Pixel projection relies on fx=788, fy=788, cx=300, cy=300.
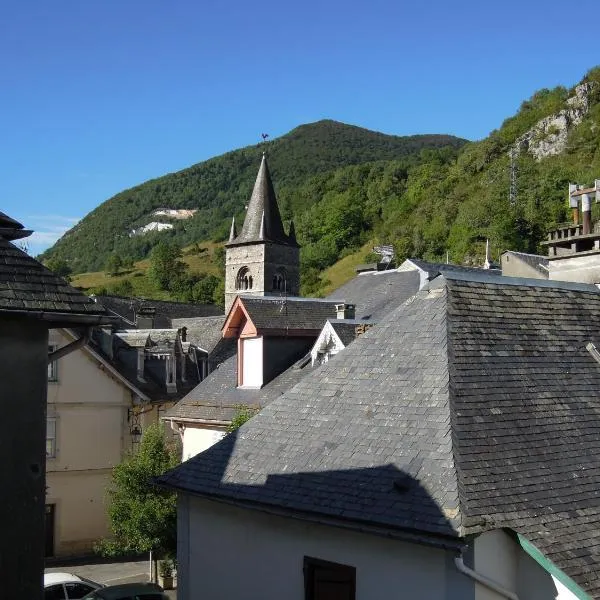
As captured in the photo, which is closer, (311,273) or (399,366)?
(399,366)

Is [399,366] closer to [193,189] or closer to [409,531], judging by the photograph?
[409,531]

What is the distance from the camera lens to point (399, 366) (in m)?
9.53

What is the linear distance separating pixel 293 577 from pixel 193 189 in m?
187

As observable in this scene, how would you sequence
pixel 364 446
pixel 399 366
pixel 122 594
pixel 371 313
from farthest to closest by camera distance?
pixel 371 313 < pixel 122 594 < pixel 399 366 < pixel 364 446

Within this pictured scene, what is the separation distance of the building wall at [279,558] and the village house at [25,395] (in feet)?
9.39

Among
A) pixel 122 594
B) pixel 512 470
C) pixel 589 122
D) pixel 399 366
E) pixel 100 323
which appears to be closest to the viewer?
pixel 100 323

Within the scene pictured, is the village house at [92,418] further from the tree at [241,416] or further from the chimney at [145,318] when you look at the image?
the chimney at [145,318]

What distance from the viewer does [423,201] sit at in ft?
331

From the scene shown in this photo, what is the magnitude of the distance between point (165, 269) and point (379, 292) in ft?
310

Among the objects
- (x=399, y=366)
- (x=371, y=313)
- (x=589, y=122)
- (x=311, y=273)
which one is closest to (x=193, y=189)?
(x=311, y=273)

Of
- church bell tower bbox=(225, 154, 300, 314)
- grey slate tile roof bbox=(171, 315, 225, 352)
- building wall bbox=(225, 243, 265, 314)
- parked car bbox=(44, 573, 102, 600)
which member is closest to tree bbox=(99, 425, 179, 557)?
parked car bbox=(44, 573, 102, 600)

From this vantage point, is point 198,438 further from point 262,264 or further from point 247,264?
point 247,264

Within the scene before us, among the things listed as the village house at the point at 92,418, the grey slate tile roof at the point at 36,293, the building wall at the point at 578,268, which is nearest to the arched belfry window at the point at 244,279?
the village house at the point at 92,418

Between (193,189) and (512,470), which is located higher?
(193,189)
